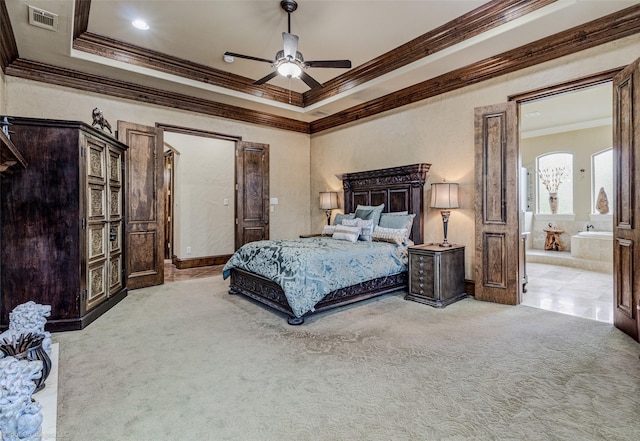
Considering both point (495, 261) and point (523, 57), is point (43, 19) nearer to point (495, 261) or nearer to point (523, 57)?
point (523, 57)

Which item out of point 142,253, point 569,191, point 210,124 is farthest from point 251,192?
point 569,191

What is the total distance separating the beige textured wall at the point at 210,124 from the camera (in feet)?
13.4

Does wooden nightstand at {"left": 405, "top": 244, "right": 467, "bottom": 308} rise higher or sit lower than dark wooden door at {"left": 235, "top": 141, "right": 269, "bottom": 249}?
lower

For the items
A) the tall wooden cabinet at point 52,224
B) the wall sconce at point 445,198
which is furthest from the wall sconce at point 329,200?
the tall wooden cabinet at point 52,224

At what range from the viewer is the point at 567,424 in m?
1.72

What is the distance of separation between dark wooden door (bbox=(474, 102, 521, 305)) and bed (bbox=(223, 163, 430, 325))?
0.86 m

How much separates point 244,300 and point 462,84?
3.96 metres

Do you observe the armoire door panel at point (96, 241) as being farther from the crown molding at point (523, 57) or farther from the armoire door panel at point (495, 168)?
the armoire door panel at point (495, 168)

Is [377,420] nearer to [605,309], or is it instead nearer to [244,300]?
[244,300]

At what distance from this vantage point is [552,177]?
800 cm

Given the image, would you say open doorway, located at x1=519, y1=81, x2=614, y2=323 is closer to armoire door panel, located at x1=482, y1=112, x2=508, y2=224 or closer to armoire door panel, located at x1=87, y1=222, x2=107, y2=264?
armoire door panel, located at x1=482, y1=112, x2=508, y2=224

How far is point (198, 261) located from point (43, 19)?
4407mm

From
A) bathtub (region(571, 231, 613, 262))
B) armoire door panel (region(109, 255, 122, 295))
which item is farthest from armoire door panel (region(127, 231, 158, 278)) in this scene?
bathtub (region(571, 231, 613, 262))

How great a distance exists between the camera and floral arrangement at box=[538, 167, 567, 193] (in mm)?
7863
